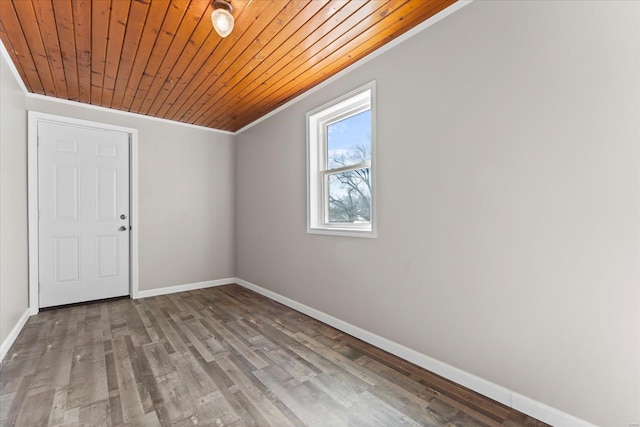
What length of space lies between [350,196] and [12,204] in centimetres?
309

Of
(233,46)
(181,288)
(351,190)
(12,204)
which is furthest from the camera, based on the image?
(181,288)

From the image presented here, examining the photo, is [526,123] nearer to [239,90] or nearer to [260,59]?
[260,59]

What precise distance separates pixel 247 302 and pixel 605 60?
3.71 meters

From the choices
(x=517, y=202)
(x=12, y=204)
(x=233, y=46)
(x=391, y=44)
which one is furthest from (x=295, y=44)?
(x=12, y=204)

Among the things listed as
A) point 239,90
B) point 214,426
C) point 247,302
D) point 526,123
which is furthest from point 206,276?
point 526,123

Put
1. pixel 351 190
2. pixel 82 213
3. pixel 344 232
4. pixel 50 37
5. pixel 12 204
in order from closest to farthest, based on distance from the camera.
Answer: pixel 50 37, pixel 12 204, pixel 344 232, pixel 351 190, pixel 82 213

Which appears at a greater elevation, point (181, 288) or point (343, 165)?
point (343, 165)

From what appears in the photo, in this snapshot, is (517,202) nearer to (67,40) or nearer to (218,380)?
(218,380)

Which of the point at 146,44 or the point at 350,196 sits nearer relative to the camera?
the point at 146,44

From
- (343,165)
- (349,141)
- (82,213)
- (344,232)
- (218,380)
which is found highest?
(349,141)

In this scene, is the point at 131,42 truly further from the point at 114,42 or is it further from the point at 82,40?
the point at 82,40

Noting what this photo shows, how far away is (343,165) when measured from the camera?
295cm

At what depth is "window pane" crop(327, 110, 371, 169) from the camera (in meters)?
2.68

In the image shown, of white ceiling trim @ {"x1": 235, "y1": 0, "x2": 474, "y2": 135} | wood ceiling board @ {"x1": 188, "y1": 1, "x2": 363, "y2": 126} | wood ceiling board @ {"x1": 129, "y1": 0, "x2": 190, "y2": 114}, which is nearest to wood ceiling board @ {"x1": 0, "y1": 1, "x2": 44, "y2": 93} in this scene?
wood ceiling board @ {"x1": 129, "y1": 0, "x2": 190, "y2": 114}
